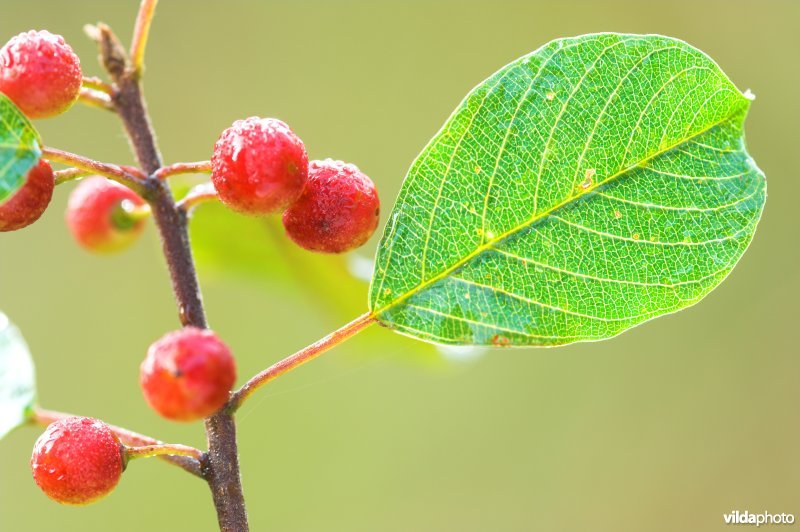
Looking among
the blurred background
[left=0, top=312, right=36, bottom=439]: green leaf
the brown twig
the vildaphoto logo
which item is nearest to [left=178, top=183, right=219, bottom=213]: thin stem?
the brown twig

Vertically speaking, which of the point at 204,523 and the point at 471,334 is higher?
the point at 471,334

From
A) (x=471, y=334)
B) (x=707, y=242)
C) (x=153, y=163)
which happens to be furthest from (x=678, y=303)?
(x=153, y=163)

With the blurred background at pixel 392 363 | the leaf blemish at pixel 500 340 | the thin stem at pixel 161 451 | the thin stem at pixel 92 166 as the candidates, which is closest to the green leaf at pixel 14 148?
the thin stem at pixel 92 166

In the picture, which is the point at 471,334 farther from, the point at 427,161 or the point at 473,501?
the point at 473,501

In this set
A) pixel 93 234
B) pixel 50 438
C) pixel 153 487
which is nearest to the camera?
pixel 50 438

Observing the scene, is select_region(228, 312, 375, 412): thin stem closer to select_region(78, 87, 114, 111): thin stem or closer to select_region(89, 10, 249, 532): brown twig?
select_region(89, 10, 249, 532): brown twig

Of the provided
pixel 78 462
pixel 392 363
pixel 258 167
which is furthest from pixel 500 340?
pixel 392 363

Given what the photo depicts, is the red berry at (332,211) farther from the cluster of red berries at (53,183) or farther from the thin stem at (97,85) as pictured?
the thin stem at (97,85)
